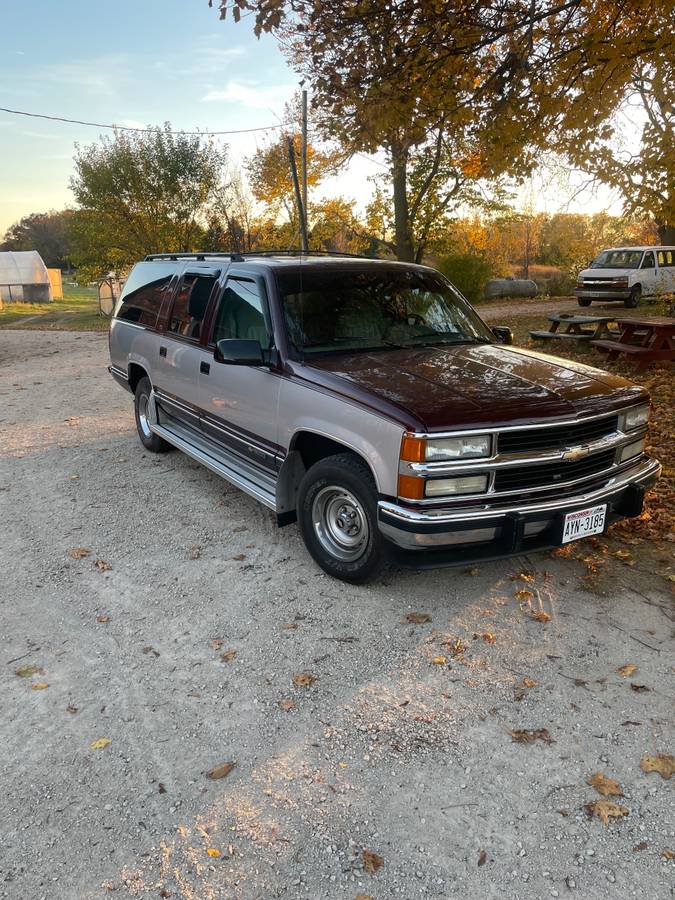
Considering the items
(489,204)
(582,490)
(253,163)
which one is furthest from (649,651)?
(253,163)

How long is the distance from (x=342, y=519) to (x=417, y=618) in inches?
30.9

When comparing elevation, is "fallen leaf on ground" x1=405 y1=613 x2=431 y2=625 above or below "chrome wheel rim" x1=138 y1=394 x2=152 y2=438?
below

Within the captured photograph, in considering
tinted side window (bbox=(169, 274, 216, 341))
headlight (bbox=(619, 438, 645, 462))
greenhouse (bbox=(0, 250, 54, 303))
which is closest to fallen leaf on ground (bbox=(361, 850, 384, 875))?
headlight (bbox=(619, 438, 645, 462))

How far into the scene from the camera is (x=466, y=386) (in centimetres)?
371

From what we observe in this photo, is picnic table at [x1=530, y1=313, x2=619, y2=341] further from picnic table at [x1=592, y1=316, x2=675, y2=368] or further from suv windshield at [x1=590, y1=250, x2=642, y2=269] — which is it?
suv windshield at [x1=590, y1=250, x2=642, y2=269]

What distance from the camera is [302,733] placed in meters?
A: 2.86

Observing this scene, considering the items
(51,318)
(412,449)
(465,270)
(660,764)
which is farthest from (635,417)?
(51,318)

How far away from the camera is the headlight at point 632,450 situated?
4.03 meters

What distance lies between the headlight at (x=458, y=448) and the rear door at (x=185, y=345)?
2.61m

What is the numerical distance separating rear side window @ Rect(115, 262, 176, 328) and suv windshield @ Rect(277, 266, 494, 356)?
208 centimetres

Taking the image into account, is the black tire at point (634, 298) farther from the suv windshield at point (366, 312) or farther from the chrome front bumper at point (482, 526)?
the chrome front bumper at point (482, 526)

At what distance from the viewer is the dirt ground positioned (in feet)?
7.34

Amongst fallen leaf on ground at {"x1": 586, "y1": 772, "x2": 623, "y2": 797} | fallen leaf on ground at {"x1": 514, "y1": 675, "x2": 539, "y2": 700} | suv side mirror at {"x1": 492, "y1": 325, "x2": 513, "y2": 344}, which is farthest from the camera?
suv side mirror at {"x1": 492, "y1": 325, "x2": 513, "y2": 344}

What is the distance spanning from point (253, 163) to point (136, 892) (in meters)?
30.9
